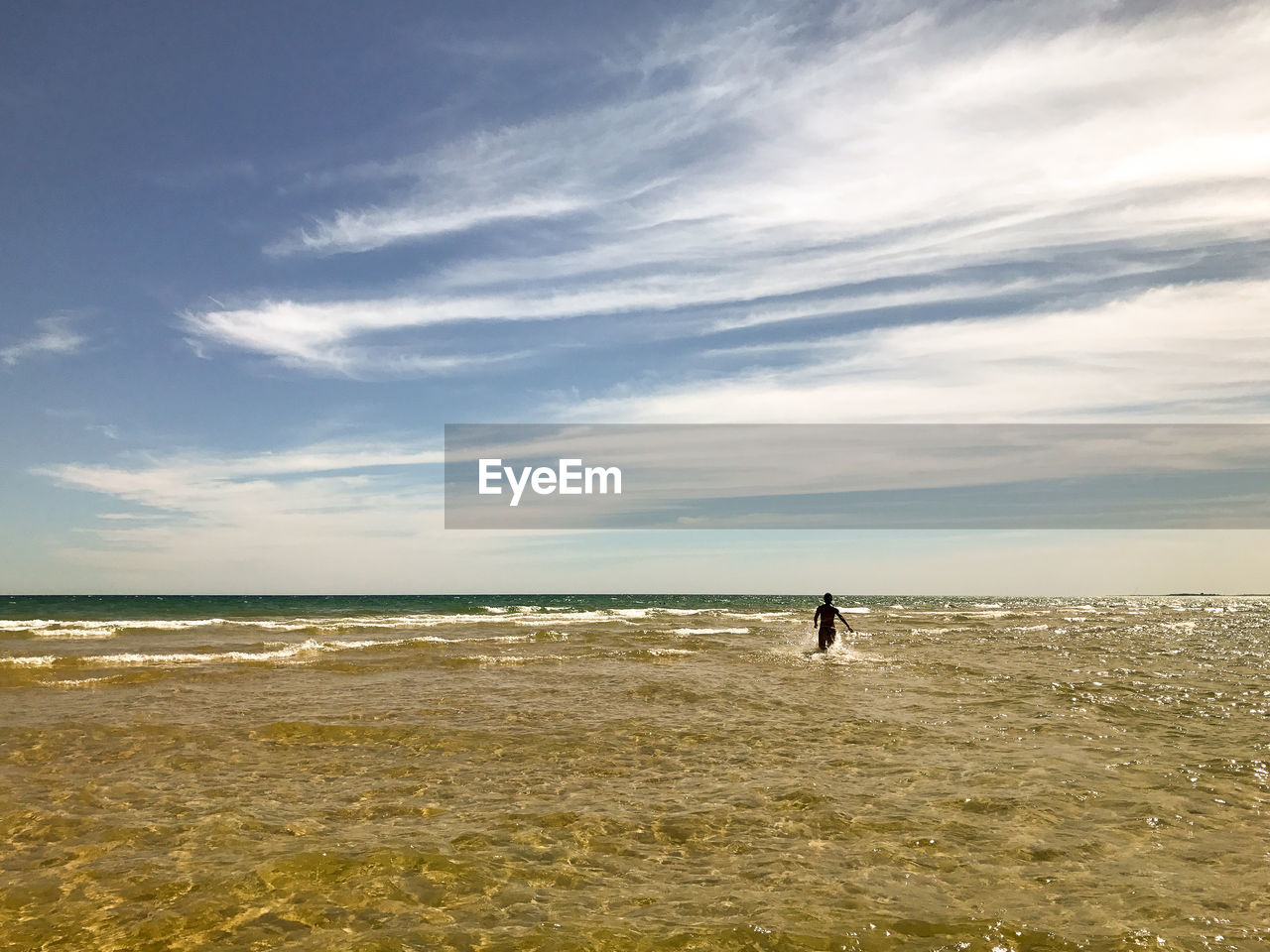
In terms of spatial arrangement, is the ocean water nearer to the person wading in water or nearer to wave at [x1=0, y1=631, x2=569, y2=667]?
wave at [x1=0, y1=631, x2=569, y2=667]

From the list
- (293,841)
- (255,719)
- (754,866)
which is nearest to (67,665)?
(255,719)

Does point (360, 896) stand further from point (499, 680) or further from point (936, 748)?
point (499, 680)

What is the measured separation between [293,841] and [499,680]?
12507 mm

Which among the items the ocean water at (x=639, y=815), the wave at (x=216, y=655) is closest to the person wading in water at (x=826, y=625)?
the ocean water at (x=639, y=815)

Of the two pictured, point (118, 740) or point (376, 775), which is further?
point (118, 740)

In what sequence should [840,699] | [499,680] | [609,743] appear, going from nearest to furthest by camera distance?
[609,743] < [840,699] < [499,680]

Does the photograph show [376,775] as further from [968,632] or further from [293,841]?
[968,632]

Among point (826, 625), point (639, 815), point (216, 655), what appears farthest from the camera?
point (826, 625)

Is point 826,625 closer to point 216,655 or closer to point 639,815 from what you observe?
point 639,815

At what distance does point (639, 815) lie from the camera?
341 inches

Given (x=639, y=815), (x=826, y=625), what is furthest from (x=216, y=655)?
(x=639, y=815)

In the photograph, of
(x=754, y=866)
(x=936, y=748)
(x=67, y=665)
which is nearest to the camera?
(x=754, y=866)

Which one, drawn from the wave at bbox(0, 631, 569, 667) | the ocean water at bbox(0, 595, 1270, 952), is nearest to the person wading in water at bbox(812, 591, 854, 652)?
the ocean water at bbox(0, 595, 1270, 952)

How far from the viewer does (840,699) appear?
16.6m
